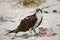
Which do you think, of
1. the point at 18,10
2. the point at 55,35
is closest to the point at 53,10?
the point at 18,10

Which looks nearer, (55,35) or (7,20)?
(55,35)

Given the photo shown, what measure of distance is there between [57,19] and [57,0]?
0.37 meters

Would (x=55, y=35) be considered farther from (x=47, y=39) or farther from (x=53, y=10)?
(x=53, y=10)

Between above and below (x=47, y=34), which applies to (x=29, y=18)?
above

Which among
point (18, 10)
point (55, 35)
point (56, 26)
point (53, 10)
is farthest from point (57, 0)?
point (55, 35)

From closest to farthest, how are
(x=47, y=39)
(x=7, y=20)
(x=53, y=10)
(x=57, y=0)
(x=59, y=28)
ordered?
(x=47, y=39)
(x=59, y=28)
(x=7, y=20)
(x=53, y=10)
(x=57, y=0)

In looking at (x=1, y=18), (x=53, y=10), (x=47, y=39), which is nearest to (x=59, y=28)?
(x=47, y=39)

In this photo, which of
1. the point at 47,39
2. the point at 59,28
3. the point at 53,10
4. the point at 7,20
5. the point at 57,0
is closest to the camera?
the point at 47,39

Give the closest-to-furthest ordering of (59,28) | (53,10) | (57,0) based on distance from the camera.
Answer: (59,28) → (53,10) → (57,0)

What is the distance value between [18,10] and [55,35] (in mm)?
449

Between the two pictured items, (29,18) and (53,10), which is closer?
(29,18)

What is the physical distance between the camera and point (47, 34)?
1.20 meters

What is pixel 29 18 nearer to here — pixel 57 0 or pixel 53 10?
pixel 53 10

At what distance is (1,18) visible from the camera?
140cm
